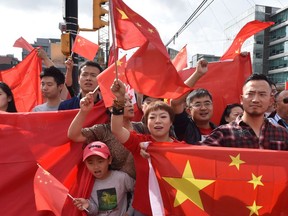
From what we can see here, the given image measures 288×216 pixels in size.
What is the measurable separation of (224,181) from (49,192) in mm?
1416

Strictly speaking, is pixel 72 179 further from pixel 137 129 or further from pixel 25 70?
pixel 25 70

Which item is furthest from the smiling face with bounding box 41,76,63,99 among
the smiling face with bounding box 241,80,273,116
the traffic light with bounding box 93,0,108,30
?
the traffic light with bounding box 93,0,108,30

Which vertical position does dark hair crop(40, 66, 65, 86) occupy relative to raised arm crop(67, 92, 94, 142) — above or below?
above

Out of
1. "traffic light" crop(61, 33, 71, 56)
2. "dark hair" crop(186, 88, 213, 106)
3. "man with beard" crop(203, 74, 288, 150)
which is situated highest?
"traffic light" crop(61, 33, 71, 56)

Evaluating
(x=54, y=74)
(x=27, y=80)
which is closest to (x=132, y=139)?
(x=54, y=74)

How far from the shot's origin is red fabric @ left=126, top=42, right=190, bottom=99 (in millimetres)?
2949

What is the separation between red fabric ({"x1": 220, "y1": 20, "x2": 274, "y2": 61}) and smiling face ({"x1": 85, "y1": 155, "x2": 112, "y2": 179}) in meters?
3.16

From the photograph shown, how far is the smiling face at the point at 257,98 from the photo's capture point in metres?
2.94

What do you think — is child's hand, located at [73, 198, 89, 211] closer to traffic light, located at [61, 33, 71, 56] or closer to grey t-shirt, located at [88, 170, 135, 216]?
grey t-shirt, located at [88, 170, 135, 216]

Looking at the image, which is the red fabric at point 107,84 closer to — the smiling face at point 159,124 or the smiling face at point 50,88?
the smiling face at point 159,124

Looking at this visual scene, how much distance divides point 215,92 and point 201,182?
2731mm

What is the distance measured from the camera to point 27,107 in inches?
230

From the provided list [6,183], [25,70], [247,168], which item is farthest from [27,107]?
[247,168]

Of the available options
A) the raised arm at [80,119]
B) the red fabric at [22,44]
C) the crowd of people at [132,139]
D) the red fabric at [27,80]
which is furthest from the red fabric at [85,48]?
the raised arm at [80,119]
